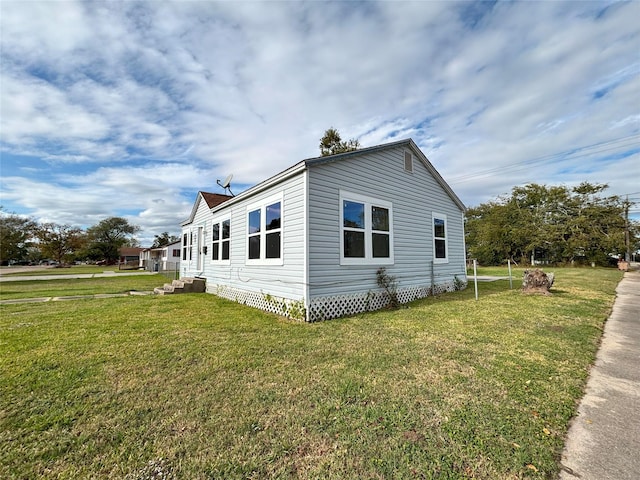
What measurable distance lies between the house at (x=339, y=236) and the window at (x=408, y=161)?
0.03 metres

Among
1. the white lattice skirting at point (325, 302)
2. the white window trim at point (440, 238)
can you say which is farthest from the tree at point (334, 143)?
the white lattice skirting at point (325, 302)

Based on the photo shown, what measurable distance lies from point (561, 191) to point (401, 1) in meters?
29.3

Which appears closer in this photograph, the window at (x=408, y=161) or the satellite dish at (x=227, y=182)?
the window at (x=408, y=161)

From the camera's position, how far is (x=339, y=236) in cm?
688

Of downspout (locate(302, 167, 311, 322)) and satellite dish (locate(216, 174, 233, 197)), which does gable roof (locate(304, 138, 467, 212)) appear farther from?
satellite dish (locate(216, 174, 233, 197))

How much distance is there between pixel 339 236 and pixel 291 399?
4465mm

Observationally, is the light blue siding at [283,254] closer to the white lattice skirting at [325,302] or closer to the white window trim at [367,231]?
the white lattice skirting at [325,302]

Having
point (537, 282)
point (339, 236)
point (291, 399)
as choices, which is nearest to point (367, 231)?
point (339, 236)

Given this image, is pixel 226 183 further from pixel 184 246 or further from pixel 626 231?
pixel 626 231

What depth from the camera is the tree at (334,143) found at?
68.1ft

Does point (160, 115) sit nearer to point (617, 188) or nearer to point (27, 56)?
point (27, 56)

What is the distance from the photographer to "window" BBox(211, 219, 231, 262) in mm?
10305

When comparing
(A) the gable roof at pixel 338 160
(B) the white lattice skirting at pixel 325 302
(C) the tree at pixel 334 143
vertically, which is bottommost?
(B) the white lattice skirting at pixel 325 302

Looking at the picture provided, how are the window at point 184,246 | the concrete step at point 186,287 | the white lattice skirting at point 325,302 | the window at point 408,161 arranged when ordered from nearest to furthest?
the white lattice skirting at point 325,302 → the window at point 408,161 → the concrete step at point 186,287 → the window at point 184,246
